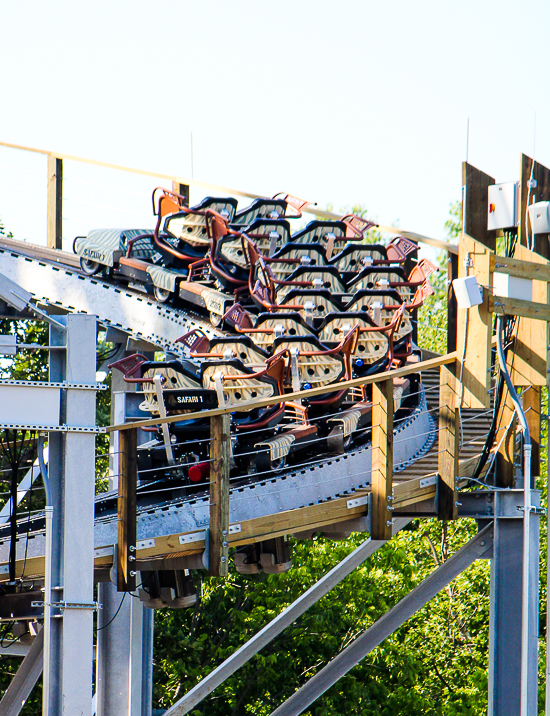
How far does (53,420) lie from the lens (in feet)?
19.9

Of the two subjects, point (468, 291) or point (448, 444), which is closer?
point (468, 291)

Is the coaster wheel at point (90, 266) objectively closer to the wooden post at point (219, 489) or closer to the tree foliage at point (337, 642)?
the wooden post at point (219, 489)

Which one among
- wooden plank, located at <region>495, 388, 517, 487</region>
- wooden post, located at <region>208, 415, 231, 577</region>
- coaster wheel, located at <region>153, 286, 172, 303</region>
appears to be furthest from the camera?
coaster wheel, located at <region>153, 286, 172, 303</region>

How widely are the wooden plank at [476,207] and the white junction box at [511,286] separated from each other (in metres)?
0.19

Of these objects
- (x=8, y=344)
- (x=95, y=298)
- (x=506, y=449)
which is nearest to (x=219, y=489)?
(x=8, y=344)

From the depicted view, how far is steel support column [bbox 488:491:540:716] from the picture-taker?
767 centimetres

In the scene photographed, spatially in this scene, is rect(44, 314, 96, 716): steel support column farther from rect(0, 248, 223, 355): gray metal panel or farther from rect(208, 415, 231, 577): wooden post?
rect(0, 248, 223, 355): gray metal panel

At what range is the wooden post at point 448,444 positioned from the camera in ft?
24.9

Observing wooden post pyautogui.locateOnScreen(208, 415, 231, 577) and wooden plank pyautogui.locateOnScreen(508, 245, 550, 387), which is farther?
wooden plank pyautogui.locateOnScreen(508, 245, 550, 387)

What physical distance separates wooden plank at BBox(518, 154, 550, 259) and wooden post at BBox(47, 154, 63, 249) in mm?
7928

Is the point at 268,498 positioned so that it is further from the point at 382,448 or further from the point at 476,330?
the point at 476,330

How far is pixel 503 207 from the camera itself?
704 cm

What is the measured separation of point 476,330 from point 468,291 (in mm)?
472

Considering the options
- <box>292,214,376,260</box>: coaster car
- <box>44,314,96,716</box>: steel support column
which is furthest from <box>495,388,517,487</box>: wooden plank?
<box>292,214,376,260</box>: coaster car
